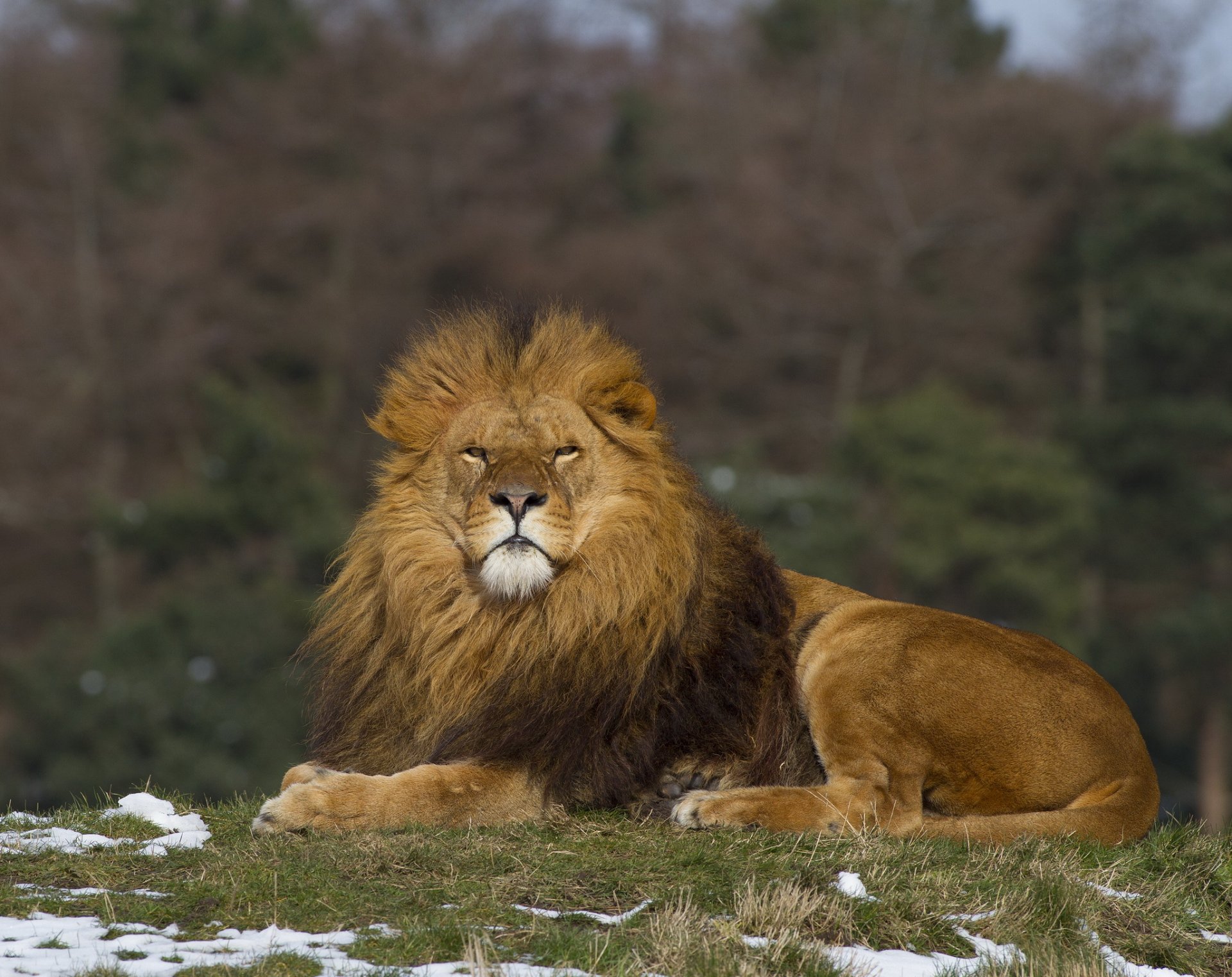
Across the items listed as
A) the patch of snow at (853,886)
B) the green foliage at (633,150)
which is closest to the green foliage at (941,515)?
the green foliage at (633,150)

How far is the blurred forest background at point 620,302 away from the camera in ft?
90.5

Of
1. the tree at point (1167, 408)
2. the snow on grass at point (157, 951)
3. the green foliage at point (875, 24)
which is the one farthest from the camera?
the green foliage at point (875, 24)

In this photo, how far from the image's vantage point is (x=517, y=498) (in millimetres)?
5219

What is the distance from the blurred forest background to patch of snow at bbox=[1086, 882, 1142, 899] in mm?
20113

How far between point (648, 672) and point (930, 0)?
41.9 m

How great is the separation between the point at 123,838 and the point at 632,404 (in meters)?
2.06

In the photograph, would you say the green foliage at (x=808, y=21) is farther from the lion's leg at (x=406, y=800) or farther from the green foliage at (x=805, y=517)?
the lion's leg at (x=406, y=800)

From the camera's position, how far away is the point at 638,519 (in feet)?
18.0

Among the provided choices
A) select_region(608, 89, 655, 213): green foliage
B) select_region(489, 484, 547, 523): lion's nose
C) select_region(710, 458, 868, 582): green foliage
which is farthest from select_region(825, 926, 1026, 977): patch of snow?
select_region(608, 89, 655, 213): green foliage

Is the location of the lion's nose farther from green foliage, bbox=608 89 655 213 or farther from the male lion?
green foliage, bbox=608 89 655 213

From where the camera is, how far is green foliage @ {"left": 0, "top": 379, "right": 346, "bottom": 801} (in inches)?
962

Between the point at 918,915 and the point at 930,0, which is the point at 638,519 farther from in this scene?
the point at 930,0

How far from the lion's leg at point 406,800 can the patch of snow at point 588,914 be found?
933 millimetres

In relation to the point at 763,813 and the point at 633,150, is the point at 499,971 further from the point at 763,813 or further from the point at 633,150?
the point at 633,150
